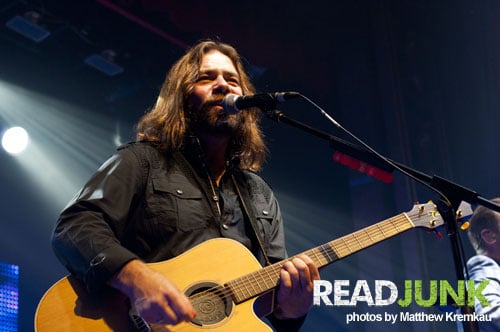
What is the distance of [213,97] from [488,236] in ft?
9.52

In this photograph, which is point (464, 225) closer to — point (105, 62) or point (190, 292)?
point (190, 292)

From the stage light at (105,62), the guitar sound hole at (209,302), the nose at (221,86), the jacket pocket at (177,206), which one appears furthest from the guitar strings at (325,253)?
the stage light at (105,62)

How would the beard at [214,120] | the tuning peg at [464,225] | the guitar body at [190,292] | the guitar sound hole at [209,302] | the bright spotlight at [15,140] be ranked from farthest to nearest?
the bright spotlight at [15,140] → the beard at [214,120] → the tuning peg at [464,225] → the guitar sound hole at [209,302] → the guitar body at [190,292]

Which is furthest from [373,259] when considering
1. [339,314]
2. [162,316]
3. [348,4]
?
[162,316]

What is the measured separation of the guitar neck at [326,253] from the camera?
232cm

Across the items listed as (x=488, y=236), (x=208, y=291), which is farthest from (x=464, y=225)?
(x=488, y=236)

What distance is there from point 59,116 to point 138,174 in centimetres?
518

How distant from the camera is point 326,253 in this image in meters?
2.57

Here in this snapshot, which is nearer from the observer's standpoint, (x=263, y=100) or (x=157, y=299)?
(x=157, y=299)

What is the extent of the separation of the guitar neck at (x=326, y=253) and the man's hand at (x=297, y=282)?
0.04 meters

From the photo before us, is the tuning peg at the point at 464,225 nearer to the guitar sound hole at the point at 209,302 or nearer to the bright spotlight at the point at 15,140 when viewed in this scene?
the guitar sound hole at the point at 209,302

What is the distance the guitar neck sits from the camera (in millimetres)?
2318

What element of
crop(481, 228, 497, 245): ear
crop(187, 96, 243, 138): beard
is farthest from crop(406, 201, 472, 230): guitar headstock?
crop(481, 228, 497, 245): ear

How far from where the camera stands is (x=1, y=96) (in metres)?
6.96
